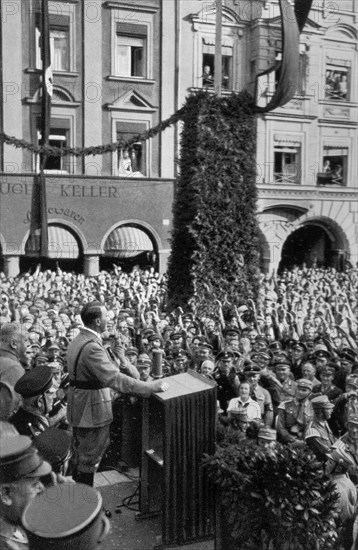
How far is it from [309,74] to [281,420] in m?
8.02

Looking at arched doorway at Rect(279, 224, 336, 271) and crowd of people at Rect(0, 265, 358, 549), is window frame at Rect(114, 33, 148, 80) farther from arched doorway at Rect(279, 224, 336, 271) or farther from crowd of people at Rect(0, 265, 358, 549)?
arched doorway at Rect(279, 224, 336, 271)

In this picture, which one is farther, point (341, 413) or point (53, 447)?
point (341, 413)

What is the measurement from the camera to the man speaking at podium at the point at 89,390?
3.37 meters

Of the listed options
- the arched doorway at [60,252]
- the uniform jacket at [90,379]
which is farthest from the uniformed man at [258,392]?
the arched doorway at [60,252]

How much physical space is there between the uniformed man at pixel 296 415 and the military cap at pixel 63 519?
8.82 feet

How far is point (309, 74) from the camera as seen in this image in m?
10.9

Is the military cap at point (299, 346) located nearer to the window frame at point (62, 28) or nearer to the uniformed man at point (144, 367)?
the uniformed man at point (144, 367)

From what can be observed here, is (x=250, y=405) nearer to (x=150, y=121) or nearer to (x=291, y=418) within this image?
(x=291, y=418)

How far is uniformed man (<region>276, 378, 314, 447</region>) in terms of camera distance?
14.9 feet

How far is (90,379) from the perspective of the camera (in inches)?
136

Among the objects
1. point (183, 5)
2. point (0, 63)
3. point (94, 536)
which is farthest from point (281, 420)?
point (183, 5)

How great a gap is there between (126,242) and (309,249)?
4570 mm

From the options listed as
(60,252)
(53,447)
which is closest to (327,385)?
(53,447)

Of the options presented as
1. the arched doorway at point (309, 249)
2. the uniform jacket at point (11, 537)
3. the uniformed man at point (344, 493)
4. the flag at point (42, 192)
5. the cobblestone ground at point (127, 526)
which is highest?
the flag at point (42, 192)
